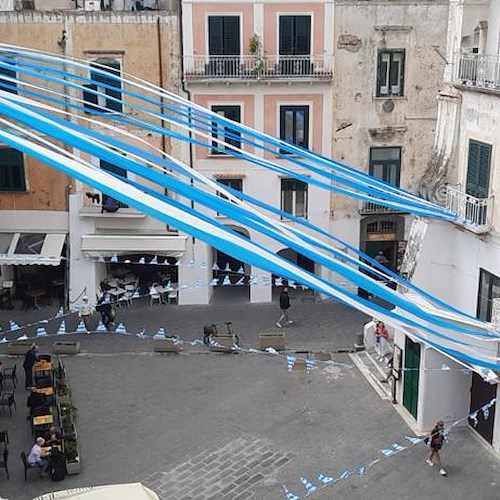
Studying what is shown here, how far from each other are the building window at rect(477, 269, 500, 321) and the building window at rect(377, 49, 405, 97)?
1176cm

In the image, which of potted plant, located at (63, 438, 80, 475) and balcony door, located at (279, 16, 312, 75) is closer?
potted plant, located at (63, 438, 80, 475)

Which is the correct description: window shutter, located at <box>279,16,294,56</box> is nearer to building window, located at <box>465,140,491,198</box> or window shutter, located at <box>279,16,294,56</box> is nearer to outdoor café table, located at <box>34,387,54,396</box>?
building window, located at <box>465,140,491,198</box>

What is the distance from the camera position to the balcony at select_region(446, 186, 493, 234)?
17.3 meters

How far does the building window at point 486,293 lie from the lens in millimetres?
17297

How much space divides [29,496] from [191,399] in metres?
5.67

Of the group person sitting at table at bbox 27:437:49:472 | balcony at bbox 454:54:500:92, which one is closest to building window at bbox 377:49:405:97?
balcony at bbox 454:54:500:92

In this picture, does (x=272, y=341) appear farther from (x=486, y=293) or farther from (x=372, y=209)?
(x=486, y=293)

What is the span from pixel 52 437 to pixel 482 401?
33.6 ft

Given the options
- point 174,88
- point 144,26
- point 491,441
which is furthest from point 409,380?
point 144,26

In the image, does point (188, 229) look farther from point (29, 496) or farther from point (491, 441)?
point (491, 441)

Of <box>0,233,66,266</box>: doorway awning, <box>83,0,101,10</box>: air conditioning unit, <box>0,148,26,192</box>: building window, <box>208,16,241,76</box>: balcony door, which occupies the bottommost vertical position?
<box>0,233,66,266</box>: doorway awning

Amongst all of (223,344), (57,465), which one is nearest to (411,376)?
(223,344)

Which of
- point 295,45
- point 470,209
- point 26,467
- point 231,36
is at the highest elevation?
point 231,36

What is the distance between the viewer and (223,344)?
2448 cm
